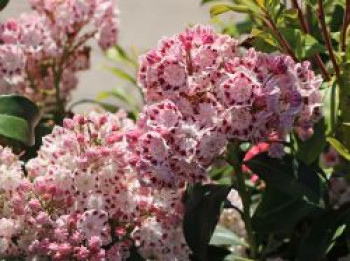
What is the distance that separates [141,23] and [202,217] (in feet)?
10.4

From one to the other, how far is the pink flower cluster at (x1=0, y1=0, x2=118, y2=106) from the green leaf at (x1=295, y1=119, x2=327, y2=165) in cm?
55

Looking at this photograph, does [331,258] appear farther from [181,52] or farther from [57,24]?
[57,24]

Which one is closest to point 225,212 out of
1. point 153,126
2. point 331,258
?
point 331,258

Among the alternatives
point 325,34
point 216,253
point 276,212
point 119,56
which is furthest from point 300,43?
point 119,56

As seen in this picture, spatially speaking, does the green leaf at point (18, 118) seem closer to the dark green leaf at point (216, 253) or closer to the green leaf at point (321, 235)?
the dark green leaf at point (216, 253)

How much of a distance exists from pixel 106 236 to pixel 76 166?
0.35 ft

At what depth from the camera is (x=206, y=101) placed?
1.22 m

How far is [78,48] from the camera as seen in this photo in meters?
→ 1.86

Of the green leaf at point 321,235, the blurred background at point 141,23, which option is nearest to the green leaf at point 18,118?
the green leaf at point 321,235

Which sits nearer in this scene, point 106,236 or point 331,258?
point 106,236

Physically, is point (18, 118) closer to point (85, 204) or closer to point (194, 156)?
point (85, 204)

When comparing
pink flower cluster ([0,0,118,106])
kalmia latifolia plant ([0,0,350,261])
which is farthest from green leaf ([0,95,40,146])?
pink flower cluster ([0,0,118,106])

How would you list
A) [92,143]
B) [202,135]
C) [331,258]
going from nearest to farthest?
1. [202,135]
2. [92,143]
3. [331,258]

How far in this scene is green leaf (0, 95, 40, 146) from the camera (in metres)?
1.41
